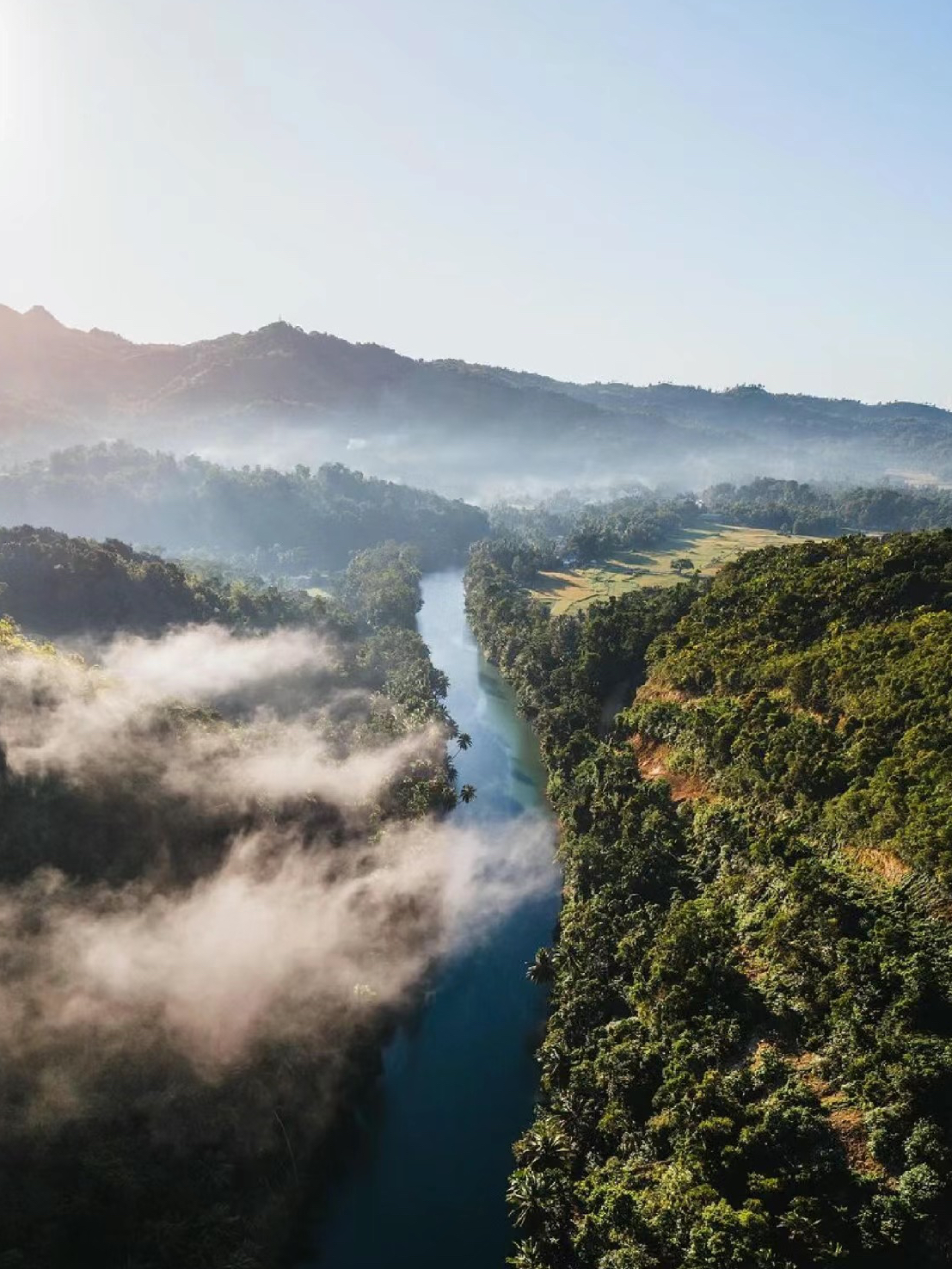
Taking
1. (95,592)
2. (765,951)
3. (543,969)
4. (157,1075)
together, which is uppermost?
(95,592)

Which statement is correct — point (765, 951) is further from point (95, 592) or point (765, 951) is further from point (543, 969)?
point (95, 592)

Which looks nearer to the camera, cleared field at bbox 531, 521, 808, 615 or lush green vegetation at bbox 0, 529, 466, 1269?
lush green vegetation at bbox 0, 529, 466, 1269

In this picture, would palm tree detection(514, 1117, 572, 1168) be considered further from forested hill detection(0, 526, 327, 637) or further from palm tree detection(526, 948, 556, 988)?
forested hill detection(0, 526, 327, 637)

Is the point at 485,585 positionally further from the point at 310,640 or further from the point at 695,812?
the point at 695,812

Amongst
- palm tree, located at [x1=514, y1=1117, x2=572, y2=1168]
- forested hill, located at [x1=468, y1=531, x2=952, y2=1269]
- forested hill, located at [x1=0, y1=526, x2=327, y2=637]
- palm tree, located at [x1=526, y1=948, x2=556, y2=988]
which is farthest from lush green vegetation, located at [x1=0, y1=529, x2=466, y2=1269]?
forested hill, located at [x1=0, y1=526, x2=327, y2=637]

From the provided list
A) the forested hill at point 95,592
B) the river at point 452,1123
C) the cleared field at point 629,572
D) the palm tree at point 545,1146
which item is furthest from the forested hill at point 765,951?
the cleared field at point 629,572

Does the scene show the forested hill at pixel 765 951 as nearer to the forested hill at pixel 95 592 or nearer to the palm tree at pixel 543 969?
the palm tree at pixel 543 969

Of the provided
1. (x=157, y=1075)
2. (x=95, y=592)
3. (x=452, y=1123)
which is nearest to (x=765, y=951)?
(x=452, y=1123)

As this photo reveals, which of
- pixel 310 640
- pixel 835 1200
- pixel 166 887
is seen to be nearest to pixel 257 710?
pixel 310 640
